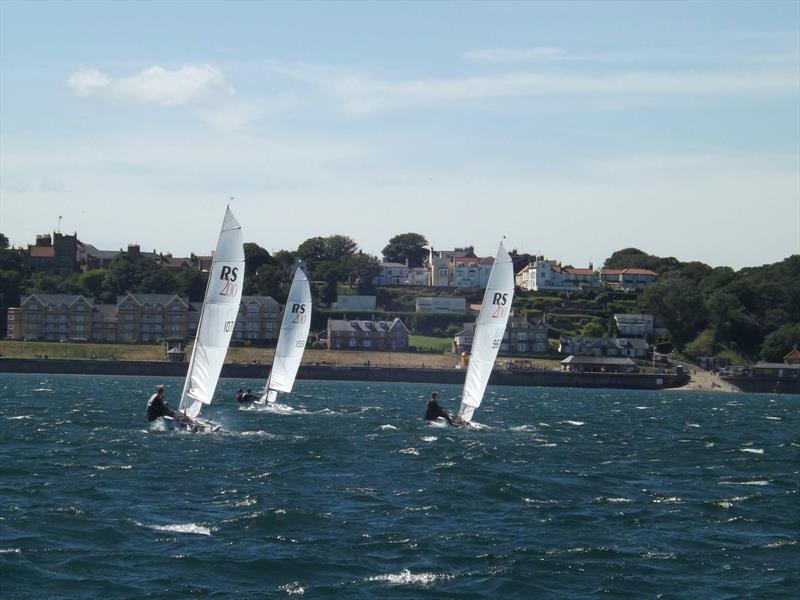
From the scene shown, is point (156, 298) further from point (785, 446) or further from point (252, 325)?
point (785, 446)

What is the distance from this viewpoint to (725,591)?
1001 inches

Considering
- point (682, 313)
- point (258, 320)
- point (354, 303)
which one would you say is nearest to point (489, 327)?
point (258, 320)

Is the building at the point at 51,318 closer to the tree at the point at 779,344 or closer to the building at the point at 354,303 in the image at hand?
the building at the point at 354,303

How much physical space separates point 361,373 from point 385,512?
4164 inches

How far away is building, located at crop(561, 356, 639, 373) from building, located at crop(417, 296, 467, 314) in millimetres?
44739

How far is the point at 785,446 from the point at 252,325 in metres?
112

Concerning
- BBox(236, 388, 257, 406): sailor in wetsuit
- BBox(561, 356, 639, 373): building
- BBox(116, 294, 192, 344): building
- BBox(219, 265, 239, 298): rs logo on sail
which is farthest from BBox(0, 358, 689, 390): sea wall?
BBox(219, 265, 239, 298): rs logo on sail

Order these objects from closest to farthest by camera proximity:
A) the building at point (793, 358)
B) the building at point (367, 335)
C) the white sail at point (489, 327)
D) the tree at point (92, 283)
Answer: the white sail at point (489, 327) → the building at point (793, 358) → the building at point (367, 335) → the tree at point (92, 283)

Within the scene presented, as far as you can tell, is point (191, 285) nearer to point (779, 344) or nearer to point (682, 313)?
point (682, 313)

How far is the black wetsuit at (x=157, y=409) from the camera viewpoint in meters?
50.7

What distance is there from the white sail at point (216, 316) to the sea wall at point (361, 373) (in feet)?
271

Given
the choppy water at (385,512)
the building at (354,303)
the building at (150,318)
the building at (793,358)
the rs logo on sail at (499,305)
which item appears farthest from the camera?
the building at (354,303)

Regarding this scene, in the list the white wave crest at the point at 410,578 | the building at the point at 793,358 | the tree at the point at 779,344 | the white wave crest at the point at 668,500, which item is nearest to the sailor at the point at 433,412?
the white wave crest at the point at 668,500

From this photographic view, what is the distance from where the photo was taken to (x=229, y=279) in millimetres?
51250
